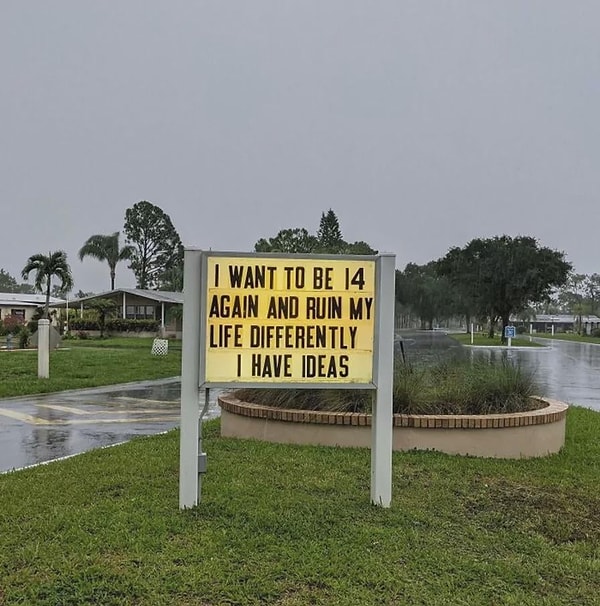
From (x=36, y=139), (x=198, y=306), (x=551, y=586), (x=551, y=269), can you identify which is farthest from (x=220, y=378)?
(x=551, y=269)

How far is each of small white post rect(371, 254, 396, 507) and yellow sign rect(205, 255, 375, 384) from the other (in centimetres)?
8

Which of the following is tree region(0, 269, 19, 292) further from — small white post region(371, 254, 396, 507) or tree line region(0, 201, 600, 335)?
small white post region(371, 254, 396, 507)

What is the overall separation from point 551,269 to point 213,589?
43638 mm

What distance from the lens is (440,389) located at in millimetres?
7414

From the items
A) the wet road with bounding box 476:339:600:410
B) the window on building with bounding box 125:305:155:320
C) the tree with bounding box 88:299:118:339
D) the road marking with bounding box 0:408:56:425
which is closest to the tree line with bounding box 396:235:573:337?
the wet road with bounding box 476:339:600:410

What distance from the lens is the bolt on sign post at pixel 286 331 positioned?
4562 mm

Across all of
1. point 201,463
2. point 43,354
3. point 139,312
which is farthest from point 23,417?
point 139,312

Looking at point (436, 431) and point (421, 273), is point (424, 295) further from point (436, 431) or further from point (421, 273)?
point (436, 431)

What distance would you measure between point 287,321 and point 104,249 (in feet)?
194

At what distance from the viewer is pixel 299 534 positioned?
13.1 feet

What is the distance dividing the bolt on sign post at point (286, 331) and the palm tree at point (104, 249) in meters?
58.9

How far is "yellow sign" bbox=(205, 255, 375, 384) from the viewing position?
4.59 metres

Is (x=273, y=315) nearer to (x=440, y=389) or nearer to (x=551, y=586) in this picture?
(x=551, y=586)

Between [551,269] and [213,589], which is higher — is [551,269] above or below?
above
